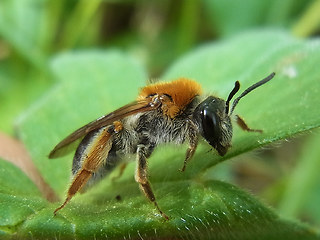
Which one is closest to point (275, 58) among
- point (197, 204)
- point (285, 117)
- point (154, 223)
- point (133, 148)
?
point (285, 117)

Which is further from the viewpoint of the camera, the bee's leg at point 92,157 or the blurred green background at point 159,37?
the blurred green background at point 159,37

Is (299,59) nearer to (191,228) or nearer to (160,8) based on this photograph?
(191,228)

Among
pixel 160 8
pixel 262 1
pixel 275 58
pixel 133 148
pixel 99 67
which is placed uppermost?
pixel 160 8

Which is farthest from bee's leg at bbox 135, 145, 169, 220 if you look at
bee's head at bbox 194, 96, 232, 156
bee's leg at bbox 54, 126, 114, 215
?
bee's head at bbox 194, 96, 232, 156

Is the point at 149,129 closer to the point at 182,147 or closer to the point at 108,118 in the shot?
the point at 182,147

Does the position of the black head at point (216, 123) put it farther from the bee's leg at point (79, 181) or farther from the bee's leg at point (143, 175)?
the bee's leg at point (79, 181)

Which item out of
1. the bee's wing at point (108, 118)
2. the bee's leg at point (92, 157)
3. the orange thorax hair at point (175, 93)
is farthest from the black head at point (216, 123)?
the bee's leg at point (92, 157)
